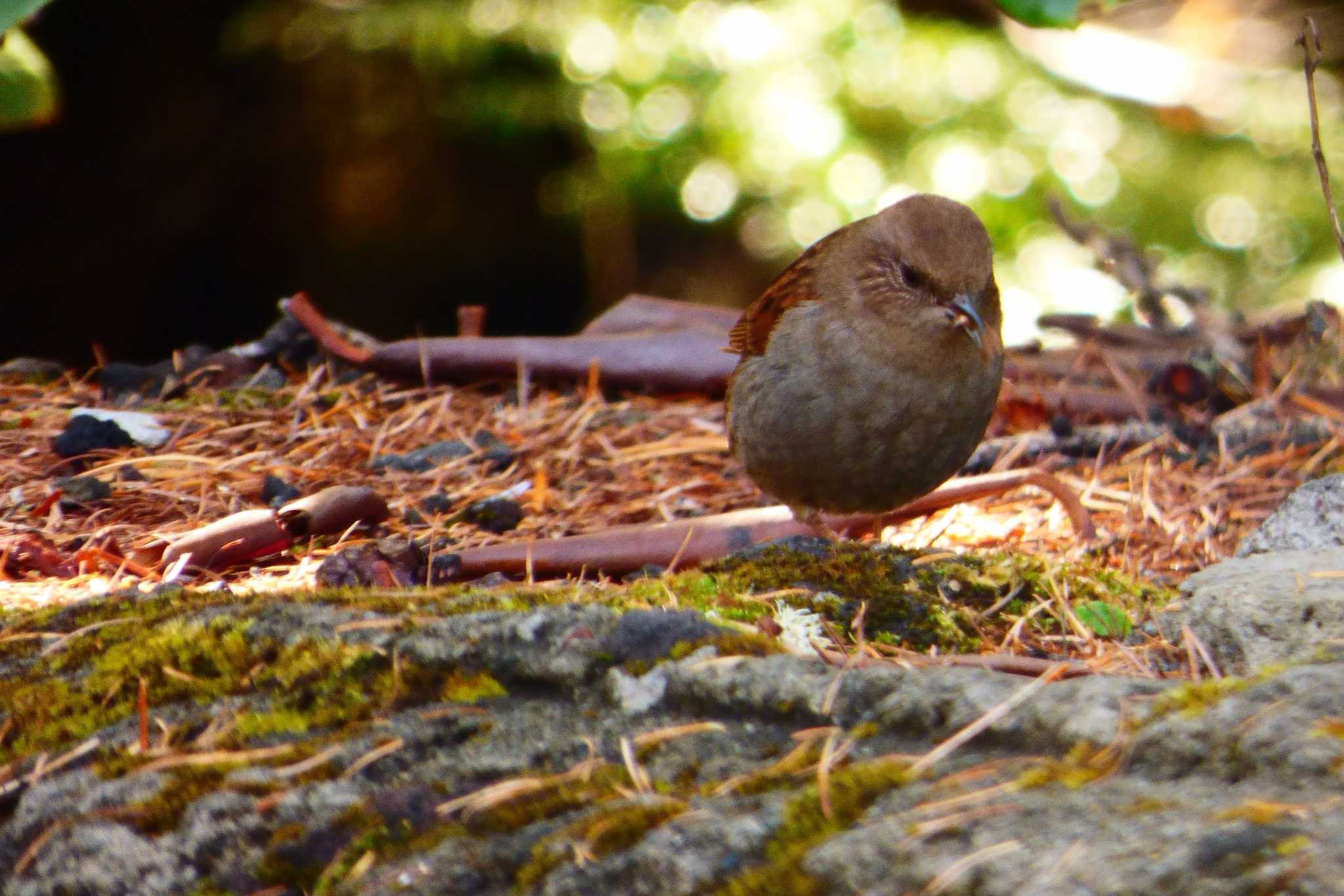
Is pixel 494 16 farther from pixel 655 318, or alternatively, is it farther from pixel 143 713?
pixel 143 713

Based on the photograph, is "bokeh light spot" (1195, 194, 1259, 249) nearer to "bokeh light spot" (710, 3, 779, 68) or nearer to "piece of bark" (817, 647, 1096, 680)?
"bokeh light spot" (710, 3, 779, 68)

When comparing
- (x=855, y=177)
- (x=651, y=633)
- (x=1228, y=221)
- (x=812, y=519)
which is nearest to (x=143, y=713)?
(x=651, y=633)

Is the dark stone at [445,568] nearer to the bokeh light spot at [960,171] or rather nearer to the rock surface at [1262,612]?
the rock surface at [1262,612]

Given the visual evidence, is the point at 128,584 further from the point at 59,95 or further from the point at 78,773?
the point at 59,95

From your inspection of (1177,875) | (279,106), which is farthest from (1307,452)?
(279,106)

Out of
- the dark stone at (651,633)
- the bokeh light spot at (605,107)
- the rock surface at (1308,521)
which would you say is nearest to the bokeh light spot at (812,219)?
the bokeh light spot at (605,107)

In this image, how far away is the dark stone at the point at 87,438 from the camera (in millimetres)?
3529

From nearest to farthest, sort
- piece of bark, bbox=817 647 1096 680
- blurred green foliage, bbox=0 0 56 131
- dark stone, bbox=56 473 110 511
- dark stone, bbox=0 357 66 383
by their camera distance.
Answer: piece of bark, bbox=817 647 1096 680, dark stone, bbox=56 473 110 511, blurred green foliage, bbox=0 0 56 131, dark stone, bbox=0 357 66 383

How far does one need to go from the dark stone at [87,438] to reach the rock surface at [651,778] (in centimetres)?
177

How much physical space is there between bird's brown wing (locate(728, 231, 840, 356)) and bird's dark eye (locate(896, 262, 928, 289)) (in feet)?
0.97

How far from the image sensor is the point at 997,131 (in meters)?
5.36

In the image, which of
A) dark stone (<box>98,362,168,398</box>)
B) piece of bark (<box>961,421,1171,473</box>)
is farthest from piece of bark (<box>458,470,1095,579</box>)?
dark stone (<box>98,362,168,398</box>)

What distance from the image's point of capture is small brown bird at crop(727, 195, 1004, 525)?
335 cm

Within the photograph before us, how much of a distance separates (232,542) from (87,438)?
36.4 inches
